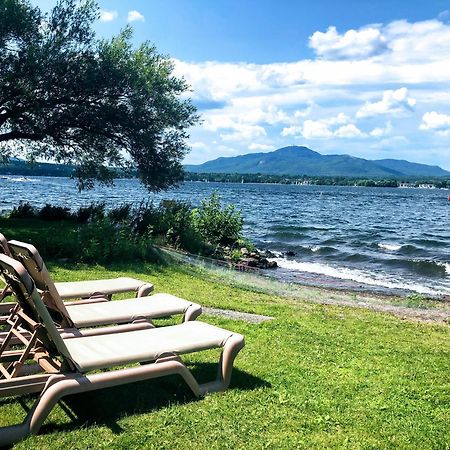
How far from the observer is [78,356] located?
4.67 m

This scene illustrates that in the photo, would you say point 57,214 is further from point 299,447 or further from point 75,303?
point 299,447

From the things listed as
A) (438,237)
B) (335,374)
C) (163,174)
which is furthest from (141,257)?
(438,237)

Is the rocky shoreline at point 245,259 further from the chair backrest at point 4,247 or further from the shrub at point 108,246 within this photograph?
the chair backrest at point 4,247

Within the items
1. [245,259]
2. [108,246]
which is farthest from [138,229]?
[108,246]

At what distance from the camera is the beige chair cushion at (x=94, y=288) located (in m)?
7.22

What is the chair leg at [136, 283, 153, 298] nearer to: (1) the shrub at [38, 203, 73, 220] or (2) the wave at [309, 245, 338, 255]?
(1) the shrub at [38, 203, 73, 220]

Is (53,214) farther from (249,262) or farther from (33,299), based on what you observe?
(33,299)

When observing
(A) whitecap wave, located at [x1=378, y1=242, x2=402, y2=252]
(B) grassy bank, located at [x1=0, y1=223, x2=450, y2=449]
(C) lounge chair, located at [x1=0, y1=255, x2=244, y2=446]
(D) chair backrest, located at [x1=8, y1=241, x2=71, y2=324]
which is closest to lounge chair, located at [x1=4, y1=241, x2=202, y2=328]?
(D) chair backrest, located at [x1=8, y1=241, x2=71, y2=324]

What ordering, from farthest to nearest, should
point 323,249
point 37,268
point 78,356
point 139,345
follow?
point 323,249, point 139,345, point 37,268, point 78,356

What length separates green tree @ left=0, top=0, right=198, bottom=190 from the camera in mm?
17734

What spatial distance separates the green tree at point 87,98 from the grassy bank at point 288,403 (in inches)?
509

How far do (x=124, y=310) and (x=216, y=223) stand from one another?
1889 cm

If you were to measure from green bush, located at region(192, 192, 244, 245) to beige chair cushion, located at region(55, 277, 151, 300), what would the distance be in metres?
16.8

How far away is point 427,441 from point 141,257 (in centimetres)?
1070
